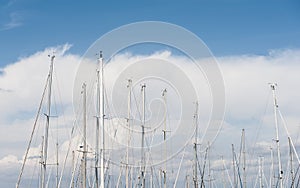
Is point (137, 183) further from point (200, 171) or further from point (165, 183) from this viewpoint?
point (200, 171)

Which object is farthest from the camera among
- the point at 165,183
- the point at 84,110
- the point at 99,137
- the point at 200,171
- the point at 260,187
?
the point at 260,187

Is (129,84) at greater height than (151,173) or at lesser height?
greater

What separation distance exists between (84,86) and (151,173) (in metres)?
22.6

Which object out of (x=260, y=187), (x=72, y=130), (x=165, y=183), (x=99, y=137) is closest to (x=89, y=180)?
(x=72, y=130)

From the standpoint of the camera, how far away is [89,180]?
67.2 meters

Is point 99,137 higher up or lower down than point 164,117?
lower down

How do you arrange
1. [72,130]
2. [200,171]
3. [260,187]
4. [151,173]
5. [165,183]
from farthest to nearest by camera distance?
1. [260,187]
2. [200,171]
3. [151,173]
4. [165,183]
5. [72,130]

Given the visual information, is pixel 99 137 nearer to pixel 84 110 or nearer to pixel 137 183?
pixel 84 110

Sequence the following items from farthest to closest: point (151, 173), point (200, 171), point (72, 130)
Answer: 1. point (200, 171)
2. point (151, 173)
3. point (72, 130)

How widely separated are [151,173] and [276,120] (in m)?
19.7

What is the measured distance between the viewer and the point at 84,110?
59.0 meters

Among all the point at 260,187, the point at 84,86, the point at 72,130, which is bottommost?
the point at 260,187

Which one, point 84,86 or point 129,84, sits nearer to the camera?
point 84,86

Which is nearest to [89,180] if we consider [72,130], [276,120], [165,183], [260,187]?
[72,130]
